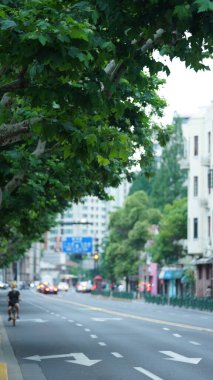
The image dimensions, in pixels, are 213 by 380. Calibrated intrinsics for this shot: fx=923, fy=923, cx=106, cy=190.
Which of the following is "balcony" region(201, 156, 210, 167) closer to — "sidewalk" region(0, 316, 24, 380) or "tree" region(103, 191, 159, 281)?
"tree" region(103, 191, 159, 281)

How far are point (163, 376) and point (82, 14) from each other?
7.62 m

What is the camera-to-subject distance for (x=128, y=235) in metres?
111

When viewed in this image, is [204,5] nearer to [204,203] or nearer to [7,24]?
[7,24]

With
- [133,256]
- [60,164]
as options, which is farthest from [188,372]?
[133,256]

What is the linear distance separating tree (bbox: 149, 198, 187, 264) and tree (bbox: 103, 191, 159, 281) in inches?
622

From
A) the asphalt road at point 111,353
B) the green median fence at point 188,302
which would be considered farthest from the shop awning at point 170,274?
the asphalt road at point 111,353

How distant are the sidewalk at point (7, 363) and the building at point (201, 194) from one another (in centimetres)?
4683

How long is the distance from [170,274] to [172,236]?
953 cm

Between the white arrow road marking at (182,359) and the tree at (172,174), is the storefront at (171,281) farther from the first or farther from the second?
the white arrow road marking at (182,359)

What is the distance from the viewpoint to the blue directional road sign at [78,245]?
10250 cm

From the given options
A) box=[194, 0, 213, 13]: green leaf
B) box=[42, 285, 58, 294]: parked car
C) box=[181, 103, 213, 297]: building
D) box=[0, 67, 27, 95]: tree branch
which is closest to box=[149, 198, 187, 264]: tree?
box=[181, 103, 213, 297]: building

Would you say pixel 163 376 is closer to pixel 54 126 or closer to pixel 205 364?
pixel 205 364

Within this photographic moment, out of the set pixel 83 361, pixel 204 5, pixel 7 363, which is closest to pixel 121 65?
pixel 204 5

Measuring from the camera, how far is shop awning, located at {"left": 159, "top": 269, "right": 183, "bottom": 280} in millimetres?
92512
